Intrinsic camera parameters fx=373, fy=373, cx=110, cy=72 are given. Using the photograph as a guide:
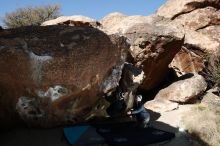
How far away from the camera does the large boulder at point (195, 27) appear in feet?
33.8

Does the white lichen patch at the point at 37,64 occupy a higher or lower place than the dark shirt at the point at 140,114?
higher

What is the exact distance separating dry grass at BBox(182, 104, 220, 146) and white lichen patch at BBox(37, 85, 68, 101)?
2.29m

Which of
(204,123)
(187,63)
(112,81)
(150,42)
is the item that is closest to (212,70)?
(187,63)

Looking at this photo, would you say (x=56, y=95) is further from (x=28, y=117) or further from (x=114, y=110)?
(x=114, y=110)

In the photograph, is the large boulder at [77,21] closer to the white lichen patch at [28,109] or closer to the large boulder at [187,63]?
the large boulder at [187,63]

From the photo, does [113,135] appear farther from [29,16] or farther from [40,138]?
[29,16]

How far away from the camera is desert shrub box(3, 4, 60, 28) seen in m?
18.7

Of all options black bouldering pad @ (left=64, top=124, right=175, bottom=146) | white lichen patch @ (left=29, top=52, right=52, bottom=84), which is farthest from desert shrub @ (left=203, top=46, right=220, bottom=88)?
Answer: white lichen patch @ (left=29, top=52, right=52, bottom=84)

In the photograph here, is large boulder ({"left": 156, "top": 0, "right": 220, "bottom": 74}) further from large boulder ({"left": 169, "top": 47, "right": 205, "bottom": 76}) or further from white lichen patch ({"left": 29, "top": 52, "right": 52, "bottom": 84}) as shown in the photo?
white lichen patch ({"left": 29, "top": 52, "right": 52, "bottom": 84})

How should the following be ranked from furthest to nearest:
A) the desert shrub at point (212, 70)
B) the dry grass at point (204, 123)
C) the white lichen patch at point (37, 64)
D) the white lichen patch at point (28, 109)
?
the desert shrub at point (212, 70)
the dry grass at point (204, 123)
the white lichen patch at point (28, 109)
the white lichen patch at point (37, 64)

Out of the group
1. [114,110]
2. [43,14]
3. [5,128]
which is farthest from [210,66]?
[43,14]

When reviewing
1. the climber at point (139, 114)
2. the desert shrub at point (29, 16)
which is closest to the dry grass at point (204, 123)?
the climber at point (139, 114)

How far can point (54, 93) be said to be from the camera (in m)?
5.42

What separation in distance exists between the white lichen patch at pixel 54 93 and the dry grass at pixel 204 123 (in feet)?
7.50
